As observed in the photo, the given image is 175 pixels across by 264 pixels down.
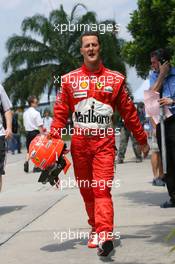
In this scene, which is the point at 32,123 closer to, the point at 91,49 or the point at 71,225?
the point at 71,225

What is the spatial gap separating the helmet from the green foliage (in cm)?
647

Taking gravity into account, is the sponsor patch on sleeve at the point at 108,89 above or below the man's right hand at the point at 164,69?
below

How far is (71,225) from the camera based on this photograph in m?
6.94

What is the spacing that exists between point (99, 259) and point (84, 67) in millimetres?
1673

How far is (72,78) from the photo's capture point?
5.70 metres

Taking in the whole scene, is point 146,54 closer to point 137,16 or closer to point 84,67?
point 137,16

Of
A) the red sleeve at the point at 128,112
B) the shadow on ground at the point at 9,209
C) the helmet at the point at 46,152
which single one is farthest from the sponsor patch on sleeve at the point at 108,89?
the shadow on ground at the point at 9,209

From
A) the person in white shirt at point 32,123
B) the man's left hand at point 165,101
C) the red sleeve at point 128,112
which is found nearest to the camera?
the red sleeve at point 128,112

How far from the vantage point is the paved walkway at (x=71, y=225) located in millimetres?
5457

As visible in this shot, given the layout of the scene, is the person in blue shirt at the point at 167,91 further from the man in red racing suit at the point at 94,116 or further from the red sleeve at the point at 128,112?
the man in red racing suit at the point at 94,116

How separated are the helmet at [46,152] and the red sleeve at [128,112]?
2.02ft

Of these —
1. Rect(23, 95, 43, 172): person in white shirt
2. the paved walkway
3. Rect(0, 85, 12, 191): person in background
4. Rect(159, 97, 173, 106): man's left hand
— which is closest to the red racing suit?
the paved walkway

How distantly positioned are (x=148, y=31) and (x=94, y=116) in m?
8.58

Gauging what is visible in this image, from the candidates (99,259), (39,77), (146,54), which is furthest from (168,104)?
(39,77)
